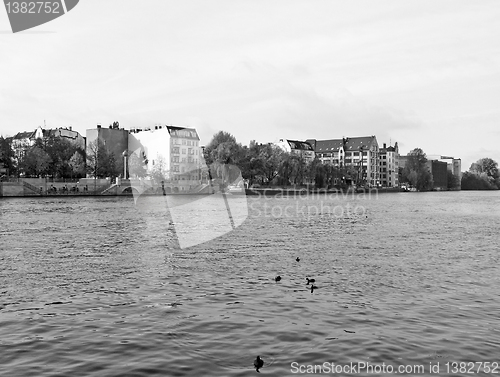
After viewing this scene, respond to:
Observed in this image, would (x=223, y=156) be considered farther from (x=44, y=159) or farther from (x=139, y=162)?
(x=44, y=159)

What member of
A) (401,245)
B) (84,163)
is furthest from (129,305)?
(84,163)

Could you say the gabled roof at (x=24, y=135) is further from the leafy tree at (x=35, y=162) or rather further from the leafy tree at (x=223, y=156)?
the leafy tree at (x=223, y=156)

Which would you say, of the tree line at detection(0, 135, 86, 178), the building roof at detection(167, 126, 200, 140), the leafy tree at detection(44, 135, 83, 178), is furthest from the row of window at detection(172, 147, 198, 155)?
the leafy tree at detection(44, 135, 83, 178)

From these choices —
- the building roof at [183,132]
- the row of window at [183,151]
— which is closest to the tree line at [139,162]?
the row of window at [183,151]

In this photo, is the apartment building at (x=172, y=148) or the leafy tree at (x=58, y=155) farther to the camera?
the apartment building at (x=172, y=148)

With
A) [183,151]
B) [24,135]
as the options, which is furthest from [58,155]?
[24,135]

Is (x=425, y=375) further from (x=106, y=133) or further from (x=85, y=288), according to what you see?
(x=106, y=133)

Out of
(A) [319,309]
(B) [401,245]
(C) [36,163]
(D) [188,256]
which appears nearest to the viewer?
(A) [319,309]

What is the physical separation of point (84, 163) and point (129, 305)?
13494cm

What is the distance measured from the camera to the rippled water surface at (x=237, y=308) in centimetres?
1290

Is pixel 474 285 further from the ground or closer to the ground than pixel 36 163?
closer to the ground

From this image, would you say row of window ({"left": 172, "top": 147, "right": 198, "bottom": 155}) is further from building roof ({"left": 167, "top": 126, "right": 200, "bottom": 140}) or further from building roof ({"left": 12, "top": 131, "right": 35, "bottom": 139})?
building roof ({"left": 12, "top": 131, "right": 35, "bottom": 139})

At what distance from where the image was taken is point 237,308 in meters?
17.5

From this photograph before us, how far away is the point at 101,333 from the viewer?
14672mm
